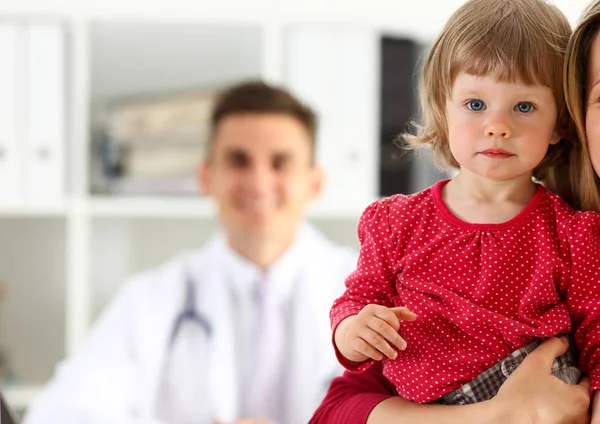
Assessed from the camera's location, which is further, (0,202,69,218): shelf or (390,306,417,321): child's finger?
(0,202,69,218): shelf

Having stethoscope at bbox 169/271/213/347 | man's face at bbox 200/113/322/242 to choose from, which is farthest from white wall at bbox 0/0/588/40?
stethoscope at bbox 169/271/213/347

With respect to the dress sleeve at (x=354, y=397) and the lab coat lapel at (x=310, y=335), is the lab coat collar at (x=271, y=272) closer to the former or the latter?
the lab coat lapel at (x=310, y=335)

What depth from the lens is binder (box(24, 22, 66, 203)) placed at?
2.80 m

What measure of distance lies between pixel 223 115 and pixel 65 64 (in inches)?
24.4

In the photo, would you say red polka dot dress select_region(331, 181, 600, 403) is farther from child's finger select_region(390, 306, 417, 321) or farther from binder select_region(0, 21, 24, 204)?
binder select_region(0, 21, 24, 204)

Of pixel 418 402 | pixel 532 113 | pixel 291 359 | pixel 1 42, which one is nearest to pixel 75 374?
pixel 291 359

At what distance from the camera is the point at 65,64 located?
9.46ft

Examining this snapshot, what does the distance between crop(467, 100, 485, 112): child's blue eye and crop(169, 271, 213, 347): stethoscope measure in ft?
6.19

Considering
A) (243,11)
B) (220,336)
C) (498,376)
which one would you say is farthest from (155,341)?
(498,376)

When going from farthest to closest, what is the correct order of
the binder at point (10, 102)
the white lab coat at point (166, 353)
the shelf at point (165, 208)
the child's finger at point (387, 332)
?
the shelf at point (165, 208)
the binder at point (10, 102)
the white lab coat at point (166, 353)
the child's finger at point (387, 332)

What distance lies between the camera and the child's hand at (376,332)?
2.54 ft

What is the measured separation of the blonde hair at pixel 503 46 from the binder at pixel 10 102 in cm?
219

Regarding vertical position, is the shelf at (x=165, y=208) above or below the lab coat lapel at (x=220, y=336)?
above

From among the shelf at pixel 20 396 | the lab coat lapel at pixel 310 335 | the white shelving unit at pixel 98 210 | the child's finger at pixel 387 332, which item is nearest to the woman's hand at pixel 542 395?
the child's finger at pixel 387 332
